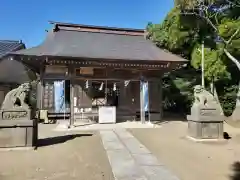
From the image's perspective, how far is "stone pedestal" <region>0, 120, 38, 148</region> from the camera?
638 cm

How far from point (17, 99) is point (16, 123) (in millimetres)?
648

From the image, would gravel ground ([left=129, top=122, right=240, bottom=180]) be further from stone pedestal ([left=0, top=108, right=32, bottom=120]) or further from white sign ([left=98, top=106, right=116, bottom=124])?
white sign ([left=98, top=106, right=116, bottom=124])

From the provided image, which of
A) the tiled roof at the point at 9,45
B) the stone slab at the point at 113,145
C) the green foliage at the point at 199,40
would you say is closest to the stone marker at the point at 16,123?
the stone slab at the point at 113,145

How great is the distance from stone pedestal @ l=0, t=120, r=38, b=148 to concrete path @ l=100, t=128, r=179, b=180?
1993mm

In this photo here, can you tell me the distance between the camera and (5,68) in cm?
2103

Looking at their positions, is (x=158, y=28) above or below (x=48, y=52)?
above

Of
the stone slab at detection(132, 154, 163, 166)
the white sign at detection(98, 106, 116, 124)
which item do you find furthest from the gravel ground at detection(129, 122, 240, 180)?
the white sign at detection(98, 106, 116, 124)

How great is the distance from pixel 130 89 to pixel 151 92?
1.16 metres

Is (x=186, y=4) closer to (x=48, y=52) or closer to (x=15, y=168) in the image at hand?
(x=48, y=52)

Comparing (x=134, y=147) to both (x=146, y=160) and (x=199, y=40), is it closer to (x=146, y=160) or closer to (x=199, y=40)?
(x=146, y=160)

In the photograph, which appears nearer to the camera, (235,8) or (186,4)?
(186,4)

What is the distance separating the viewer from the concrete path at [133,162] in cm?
414

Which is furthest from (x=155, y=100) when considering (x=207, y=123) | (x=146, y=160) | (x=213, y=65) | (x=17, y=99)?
(x=146, y=160)

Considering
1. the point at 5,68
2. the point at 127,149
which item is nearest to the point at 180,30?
the point at 127,149
